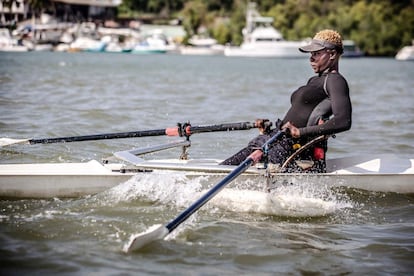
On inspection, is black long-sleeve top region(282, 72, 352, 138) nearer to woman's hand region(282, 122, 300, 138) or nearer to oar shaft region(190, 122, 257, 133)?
woman's hand region(282, 122, 300, 138)

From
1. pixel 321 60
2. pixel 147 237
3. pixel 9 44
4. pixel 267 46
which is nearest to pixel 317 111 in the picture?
pixel 321 60

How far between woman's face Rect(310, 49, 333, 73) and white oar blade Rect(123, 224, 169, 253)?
104 inches

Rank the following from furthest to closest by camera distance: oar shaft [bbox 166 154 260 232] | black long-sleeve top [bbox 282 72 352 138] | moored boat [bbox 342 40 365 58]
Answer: moored boat [bbox 342 40 365 58] → black long-sleeve top [bbox 282 72 352 138] → oar shaft [bbox 166 154 260 232]

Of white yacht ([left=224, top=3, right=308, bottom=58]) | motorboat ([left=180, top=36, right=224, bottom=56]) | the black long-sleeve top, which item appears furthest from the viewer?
motorboat ([left=180, top=36, right=224, bottom=56])

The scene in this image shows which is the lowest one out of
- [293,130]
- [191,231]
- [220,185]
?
[191,231]

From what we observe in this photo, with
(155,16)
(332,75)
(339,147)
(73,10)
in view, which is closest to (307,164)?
(332,75)

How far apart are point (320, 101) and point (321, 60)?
421mm

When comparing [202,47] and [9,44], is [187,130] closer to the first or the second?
[9,44]

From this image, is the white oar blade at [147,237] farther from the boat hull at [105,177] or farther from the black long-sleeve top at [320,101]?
the black long-sleeve top at [320,101]

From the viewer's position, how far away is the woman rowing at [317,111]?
711cm

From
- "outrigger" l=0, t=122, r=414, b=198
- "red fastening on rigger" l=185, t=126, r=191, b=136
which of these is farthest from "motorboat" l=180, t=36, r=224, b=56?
"outrigger" l=0, t=122, r=414, b=198

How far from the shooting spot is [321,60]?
741cm

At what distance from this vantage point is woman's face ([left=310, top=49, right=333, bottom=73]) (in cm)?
739

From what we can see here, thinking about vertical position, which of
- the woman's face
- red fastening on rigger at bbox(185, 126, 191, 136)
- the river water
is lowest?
the river water
